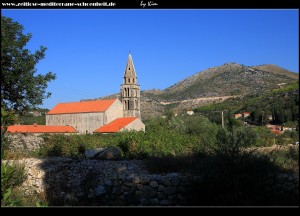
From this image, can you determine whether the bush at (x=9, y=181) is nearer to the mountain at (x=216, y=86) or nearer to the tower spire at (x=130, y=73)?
the tower spire at (x=130, y=73)

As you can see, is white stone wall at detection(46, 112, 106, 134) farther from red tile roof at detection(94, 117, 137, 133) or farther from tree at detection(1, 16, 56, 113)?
tree at detection(1, 16, 56, 113)

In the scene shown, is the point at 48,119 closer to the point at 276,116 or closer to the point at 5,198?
the point at 276,116

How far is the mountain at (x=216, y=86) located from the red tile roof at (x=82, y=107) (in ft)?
79.0

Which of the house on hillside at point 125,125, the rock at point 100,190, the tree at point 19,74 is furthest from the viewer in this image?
the house on hillside at point 125,125

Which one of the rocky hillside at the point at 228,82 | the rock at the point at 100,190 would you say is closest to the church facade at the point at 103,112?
the rocky hillside at the point at 228,82

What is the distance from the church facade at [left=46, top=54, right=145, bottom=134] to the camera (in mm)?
55062

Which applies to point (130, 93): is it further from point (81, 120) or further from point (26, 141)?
point (26, 141)

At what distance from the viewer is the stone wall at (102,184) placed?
7.33m

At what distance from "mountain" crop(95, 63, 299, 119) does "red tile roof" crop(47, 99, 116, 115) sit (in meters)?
24.1

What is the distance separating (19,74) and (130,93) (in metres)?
52.0

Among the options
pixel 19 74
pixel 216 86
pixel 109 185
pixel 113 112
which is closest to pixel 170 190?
pixel 109 185

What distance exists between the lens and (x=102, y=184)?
26.7 ft

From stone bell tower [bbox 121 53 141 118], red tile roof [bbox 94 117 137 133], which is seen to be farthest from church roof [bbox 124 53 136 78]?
red tile roof [bbox 94 117 137 133]
